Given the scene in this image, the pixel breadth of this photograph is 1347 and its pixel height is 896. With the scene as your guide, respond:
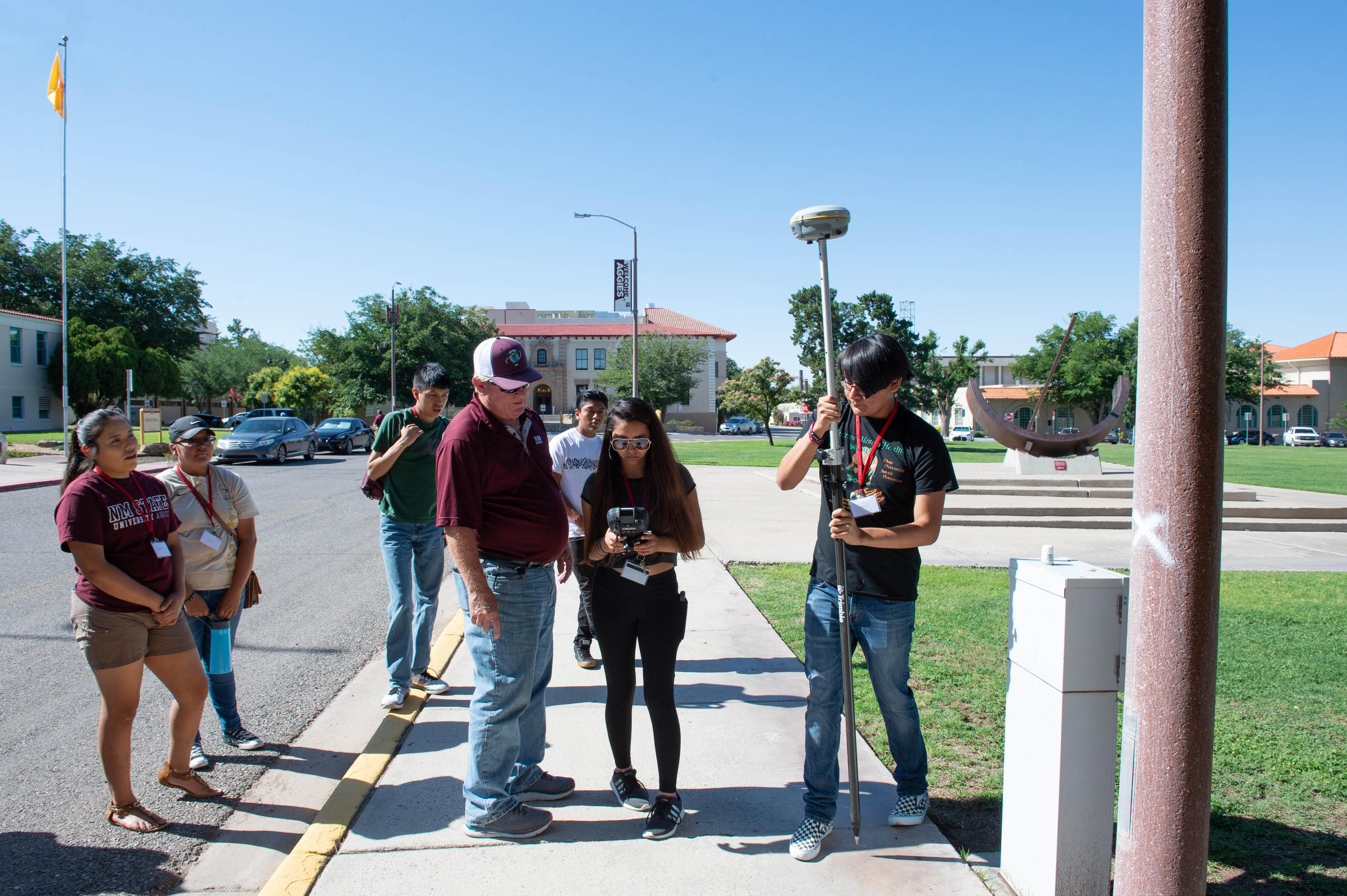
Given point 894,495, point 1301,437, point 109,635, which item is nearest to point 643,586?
point 894,495

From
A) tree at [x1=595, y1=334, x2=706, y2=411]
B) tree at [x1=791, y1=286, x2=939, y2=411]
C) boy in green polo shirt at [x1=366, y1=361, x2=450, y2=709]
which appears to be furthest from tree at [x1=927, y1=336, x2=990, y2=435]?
boy in green polo shirt at [x1=366, y1=361, x2=450, y2=709]

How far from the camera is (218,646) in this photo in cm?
389

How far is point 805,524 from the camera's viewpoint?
1224cm

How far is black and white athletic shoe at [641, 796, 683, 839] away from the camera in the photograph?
10.1ft

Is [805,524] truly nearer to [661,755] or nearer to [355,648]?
[355,648]

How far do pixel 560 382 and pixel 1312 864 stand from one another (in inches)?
2764

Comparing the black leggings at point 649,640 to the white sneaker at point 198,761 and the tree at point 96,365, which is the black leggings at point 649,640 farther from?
the tree at point 96,365

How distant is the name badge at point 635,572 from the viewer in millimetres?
3086

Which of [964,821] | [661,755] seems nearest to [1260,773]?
[964,821]

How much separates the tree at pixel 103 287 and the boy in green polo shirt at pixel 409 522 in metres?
63.8

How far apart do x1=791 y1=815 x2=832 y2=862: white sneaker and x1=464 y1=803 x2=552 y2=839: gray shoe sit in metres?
0.98

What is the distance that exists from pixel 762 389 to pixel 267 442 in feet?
79.8

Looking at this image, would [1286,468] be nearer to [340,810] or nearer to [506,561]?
[506,561]

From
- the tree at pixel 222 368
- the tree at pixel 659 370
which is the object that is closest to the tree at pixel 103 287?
the tree at pixel 222 368
